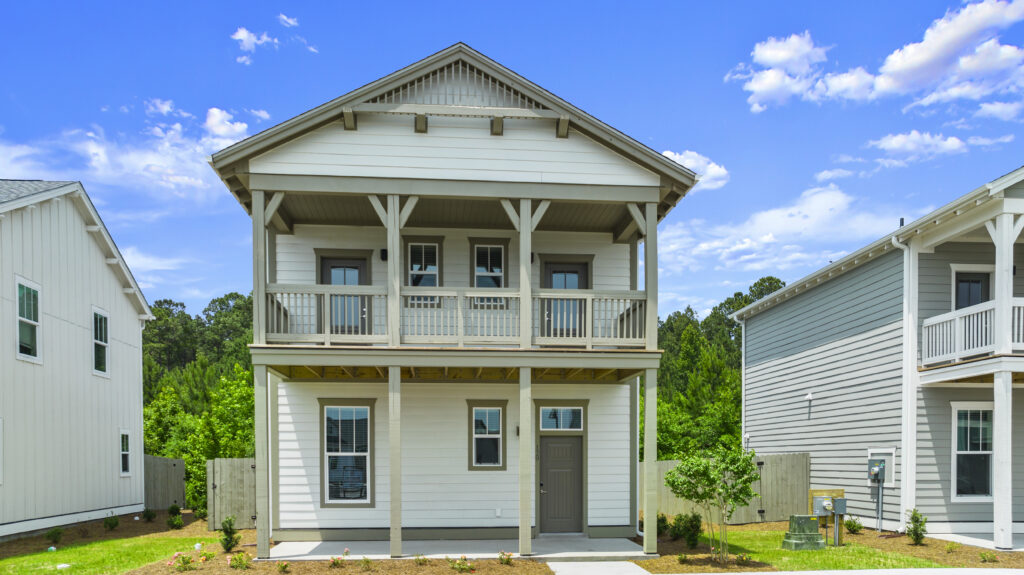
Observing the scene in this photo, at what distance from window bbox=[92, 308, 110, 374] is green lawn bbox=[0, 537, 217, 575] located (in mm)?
5451

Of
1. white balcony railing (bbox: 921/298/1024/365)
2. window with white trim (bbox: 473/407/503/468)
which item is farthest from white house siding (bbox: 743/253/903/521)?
window with white trim (bbox: 473/407/503/468)

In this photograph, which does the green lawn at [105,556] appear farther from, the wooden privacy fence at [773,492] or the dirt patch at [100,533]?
the wooden privacy fence at [773,492]

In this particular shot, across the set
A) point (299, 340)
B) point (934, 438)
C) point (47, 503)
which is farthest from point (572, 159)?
point (47, 503)

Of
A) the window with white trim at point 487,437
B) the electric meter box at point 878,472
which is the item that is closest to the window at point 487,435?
the window with white trim at point 487,437

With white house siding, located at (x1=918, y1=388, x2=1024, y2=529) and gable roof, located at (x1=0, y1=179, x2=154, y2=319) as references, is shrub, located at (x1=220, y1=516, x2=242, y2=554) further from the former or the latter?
white house siding, located at (x1=918, y1=388, x2=1024, y2=529)

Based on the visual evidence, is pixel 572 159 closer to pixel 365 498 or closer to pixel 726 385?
pixel 365 498

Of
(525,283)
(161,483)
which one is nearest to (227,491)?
(161,483)

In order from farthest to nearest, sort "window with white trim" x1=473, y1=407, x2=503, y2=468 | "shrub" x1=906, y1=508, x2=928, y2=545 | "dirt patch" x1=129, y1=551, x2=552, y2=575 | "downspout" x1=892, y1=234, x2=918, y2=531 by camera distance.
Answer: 1. "window with white trim" x1=473, y1=407, x2=503, y2=468
2. "downspout" x1=892, y1=234, x2=918, y2=531
3. "shrub" x1=906, y1=508, x2=928, y2=545
4. "dirt patch" x1=129, y1=551, x2=552, y2=575

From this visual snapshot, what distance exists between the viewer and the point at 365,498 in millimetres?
14961

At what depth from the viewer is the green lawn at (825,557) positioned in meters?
12.3

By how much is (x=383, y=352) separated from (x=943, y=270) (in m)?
11.2

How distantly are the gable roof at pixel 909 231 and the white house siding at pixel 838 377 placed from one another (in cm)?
21

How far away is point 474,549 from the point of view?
44.9 ft

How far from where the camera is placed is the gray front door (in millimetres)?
15281
